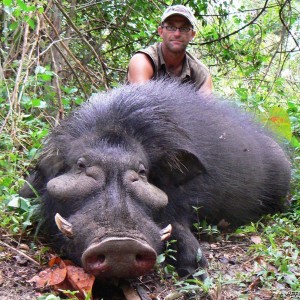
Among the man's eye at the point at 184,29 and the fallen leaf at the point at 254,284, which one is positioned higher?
the man's eye at the point at 184,29

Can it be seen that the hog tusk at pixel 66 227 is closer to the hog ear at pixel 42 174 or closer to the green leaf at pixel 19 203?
the green leaf at pixel 19 203

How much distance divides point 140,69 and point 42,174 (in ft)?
6.86

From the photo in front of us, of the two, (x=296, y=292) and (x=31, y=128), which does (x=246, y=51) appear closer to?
(x=31, y=128)

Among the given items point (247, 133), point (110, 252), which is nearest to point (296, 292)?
point (110, 252)

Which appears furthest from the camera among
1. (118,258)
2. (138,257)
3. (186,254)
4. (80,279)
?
(186,254)

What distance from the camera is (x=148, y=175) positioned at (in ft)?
13.0

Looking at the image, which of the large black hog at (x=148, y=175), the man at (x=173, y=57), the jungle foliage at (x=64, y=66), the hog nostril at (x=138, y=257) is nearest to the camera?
the hog nostril at (x=138, y=257)

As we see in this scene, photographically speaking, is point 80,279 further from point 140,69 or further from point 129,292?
point 140,69

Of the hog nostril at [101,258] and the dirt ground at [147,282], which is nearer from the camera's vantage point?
the hog nostril at [101,258]

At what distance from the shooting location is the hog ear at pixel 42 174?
408cm

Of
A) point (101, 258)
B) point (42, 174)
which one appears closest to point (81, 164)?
point (42, 174)

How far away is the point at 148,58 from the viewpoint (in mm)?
6180

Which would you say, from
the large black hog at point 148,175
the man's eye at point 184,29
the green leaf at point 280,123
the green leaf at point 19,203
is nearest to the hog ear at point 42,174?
the large black hog at point 148,175

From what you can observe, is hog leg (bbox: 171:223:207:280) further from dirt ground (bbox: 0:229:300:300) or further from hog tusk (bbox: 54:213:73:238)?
hog tusk (bbox: 54:213:73:238)
